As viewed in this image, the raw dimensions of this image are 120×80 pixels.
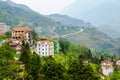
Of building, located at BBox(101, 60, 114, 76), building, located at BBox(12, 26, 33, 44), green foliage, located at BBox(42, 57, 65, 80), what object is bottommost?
building, located at BBox(101, 60, 114, 76)

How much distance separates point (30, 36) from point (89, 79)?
6729 cm

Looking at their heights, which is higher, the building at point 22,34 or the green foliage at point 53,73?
the building at point 22,34

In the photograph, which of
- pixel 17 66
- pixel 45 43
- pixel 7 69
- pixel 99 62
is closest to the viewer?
pixel 7 69

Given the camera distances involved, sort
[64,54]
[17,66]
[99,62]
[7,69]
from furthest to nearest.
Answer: [99,62] < [64,54] < [17,66] < [7,69]

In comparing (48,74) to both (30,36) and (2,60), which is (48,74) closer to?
(2,60)

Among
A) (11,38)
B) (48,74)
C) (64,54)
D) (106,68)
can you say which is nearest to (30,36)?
(11,38)

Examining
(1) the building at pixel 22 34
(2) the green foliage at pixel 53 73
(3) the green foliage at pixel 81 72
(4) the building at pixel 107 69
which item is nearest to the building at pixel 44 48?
(1) the building at pixel 22 34

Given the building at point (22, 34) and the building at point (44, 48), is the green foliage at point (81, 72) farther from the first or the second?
the building at point (22, 34)

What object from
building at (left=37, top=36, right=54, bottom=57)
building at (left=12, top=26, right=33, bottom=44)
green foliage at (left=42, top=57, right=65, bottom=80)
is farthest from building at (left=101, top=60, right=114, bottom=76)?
green foliage at (left=42, top=57, right=65, bottom=80)

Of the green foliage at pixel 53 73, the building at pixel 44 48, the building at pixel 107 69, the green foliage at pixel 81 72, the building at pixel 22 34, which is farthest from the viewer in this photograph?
the building at pixel 107 69

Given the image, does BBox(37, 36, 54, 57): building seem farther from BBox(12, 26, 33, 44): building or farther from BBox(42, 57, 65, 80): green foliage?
BBox(42, 57, 65, 80): green foliage

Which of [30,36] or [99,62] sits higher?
[30,36]

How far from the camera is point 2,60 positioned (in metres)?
65.8

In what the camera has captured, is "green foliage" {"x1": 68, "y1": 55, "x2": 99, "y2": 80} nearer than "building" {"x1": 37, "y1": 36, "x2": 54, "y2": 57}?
Yes
